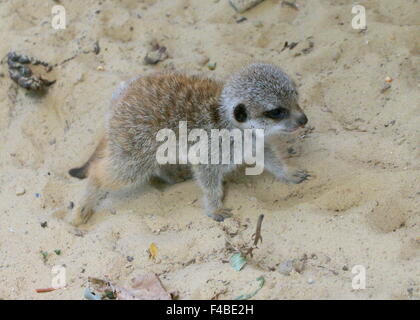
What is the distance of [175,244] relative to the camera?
10.9ft

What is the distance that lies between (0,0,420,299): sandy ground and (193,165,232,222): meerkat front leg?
11 centimetres

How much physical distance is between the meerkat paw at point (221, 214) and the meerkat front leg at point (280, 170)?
46cm

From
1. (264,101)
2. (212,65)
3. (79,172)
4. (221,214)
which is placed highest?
(212,65)

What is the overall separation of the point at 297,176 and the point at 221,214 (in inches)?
23.4

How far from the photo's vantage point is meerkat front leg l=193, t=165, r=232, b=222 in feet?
12.1

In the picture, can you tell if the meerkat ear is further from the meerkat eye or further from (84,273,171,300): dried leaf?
(84,273,171,300): dried leaf

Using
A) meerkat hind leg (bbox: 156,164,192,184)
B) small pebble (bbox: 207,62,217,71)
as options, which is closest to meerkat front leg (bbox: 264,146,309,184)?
meerkat hind leg (bbox: 156,164,192,184)

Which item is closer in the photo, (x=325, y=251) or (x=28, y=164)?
(x=325, y=251)

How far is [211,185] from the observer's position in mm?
3775

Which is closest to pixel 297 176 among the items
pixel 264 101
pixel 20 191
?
pixel 264 101

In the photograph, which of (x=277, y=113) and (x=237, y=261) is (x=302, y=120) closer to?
(x=277, y=113)
